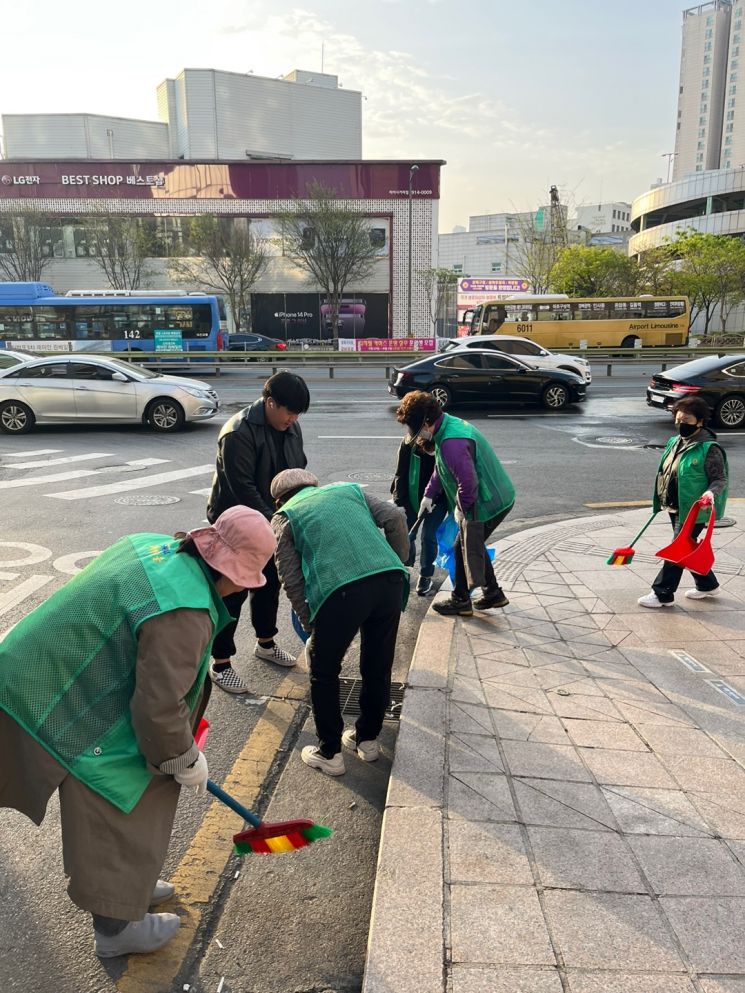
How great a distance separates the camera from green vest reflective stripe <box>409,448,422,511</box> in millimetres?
5945

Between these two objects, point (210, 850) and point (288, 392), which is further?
point (288, 392)

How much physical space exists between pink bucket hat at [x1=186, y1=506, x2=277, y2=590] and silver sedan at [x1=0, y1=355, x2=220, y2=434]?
1231 cm

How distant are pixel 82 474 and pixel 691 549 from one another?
817cm

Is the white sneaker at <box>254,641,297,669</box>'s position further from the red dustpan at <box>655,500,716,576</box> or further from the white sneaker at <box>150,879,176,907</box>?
the red dustpan at <box>655,500,716,576</box>

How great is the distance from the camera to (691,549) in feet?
17.7

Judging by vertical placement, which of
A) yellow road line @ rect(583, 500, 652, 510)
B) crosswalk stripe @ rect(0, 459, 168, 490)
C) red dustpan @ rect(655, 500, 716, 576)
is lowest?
yellow road line @ rect(583, 500, 652, 510)

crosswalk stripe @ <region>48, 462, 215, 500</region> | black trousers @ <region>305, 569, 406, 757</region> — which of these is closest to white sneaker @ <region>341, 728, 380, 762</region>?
black trousers @ <region>305, 569, 406, 757</region>

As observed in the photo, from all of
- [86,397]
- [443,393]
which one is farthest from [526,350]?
[86,397]

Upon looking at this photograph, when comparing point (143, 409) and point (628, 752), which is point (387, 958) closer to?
point (628, 752)

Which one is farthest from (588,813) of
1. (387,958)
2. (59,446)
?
(59,446)

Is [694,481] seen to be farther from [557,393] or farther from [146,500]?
[557,393]

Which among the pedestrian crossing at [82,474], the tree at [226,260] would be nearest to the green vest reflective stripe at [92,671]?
the pedestrian crossing at [82,474]

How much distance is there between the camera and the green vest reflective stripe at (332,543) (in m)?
3.14

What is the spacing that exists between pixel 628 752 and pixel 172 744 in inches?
93.7
